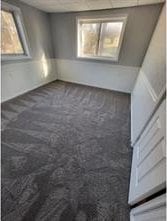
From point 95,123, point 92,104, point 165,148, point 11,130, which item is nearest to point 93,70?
point 92,104

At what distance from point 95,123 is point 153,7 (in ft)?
8.91

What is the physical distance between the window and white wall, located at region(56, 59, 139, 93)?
27 cm

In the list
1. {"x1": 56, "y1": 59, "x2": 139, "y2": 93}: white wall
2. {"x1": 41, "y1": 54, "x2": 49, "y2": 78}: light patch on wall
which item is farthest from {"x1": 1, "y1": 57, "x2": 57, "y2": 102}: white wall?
{"x1": 56, "y1": 59, "x2": 139, "y2": 93}: white wall

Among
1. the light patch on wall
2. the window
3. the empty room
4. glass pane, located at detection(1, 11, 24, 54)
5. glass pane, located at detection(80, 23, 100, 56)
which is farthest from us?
the light patch on wall

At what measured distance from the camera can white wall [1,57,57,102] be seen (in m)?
2.81

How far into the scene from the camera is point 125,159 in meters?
1.65

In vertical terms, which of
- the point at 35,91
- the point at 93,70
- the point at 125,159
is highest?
the point at 93,70

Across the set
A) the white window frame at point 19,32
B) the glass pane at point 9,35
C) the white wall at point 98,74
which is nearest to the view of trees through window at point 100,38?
the white wall at point 98,74

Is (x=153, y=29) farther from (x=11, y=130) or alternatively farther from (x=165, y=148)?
(x=11, y=130)

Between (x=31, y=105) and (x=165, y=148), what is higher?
(x=31, y=105)

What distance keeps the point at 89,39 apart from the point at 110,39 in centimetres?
65

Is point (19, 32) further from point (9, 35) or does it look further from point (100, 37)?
point (100, 37)

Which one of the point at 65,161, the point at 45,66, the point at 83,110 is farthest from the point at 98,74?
the point at 65,161

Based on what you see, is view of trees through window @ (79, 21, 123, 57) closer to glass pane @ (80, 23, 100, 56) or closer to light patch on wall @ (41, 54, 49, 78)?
glass pane @ (80, 23, 100, 56)
